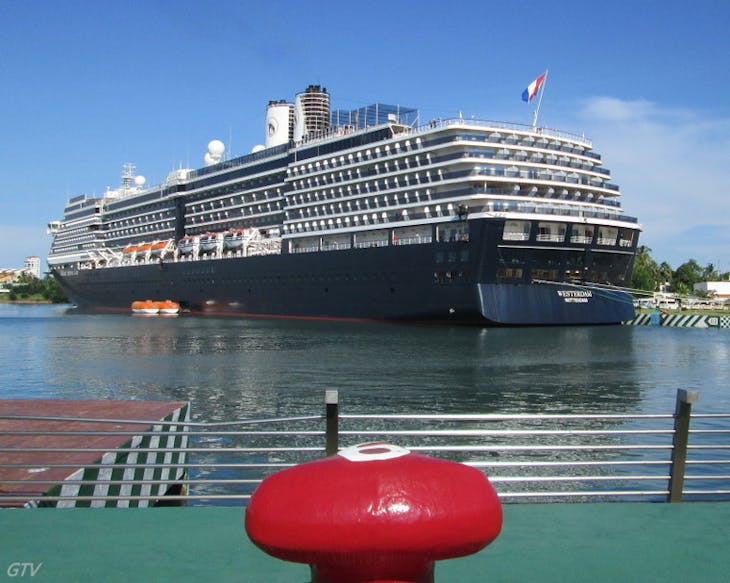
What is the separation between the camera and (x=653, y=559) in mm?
4496

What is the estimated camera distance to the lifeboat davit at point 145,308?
67625 mm

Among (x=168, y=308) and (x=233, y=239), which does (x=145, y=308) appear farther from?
(x=233, y=239)

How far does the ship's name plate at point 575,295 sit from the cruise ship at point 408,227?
2.9 inches

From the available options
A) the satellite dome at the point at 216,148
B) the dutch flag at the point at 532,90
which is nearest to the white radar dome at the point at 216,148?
the satellite dome at the point at 216,148

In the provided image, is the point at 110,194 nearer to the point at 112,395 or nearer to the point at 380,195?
the point at 380,195

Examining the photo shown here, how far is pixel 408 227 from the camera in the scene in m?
45.3

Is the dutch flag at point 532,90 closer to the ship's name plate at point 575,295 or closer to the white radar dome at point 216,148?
the ship's name plate at point 575,295

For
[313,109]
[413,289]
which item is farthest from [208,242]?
[413,289]

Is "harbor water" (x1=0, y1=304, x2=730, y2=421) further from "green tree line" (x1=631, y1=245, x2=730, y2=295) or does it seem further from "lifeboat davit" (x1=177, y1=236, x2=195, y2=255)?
"green tree line" (x1=631, y1=245, x2=730, y2=295)

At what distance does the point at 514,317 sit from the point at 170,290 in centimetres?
3886

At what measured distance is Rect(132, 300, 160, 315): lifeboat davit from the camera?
6762 cm

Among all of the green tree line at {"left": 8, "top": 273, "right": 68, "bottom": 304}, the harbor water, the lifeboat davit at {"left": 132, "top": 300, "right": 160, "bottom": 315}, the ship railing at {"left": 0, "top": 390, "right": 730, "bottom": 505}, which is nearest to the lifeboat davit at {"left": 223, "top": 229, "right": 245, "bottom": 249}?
the lifeboat davit at {"left": 132, "top": 300, "right": 160, "bottom": 315}

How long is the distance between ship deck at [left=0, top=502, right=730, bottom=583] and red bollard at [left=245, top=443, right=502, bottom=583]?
232 centimetres

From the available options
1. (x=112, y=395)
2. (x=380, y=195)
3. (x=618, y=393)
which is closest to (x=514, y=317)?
(x=380, y=195)
